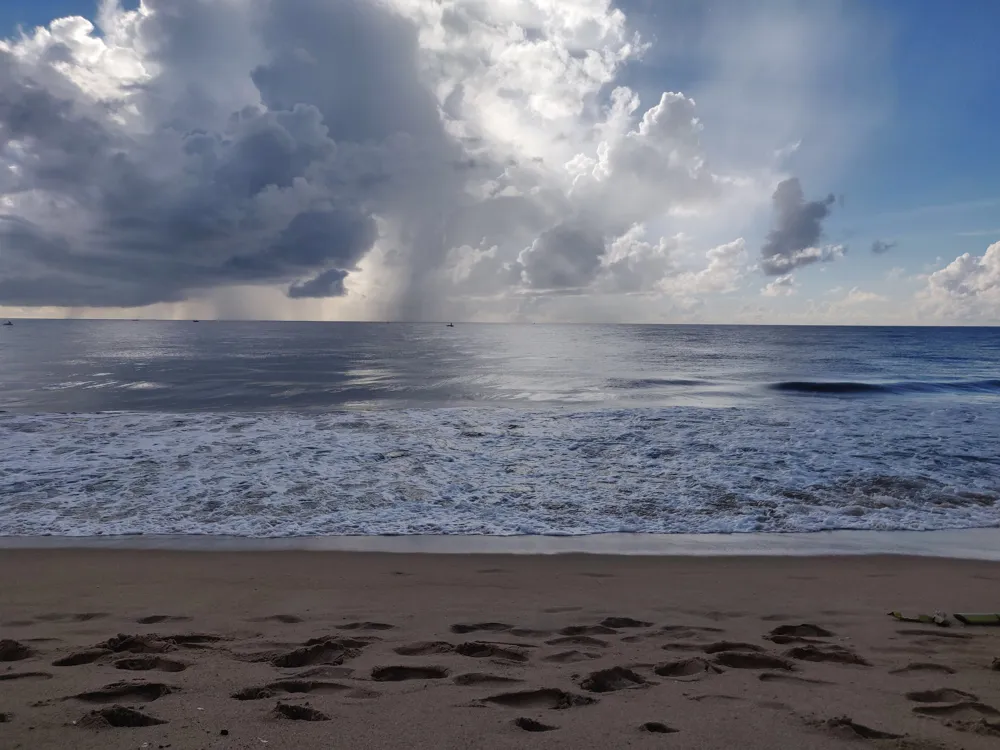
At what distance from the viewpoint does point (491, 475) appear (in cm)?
1227

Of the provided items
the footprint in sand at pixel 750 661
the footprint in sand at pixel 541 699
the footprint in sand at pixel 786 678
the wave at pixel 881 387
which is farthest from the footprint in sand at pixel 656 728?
the wave at pixel 881 387

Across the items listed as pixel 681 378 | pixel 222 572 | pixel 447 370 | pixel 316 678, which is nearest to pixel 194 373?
pixel 447 370

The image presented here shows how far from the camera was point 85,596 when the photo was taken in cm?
636

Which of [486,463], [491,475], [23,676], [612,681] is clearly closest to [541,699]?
[612,681]

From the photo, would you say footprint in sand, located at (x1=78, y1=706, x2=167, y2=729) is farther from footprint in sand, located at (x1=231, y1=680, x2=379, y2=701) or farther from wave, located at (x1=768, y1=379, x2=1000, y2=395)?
wave, located at (x1=768, y1=379, x2=1000, y2=395)

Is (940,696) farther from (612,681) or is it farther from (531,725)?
(531,725)

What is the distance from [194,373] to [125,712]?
3812cm

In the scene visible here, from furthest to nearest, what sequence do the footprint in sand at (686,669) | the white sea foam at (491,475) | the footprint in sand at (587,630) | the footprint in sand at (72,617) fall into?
the white sea foam at (491,475) → the footprint in sand at (72,617) → the footprint in sand at (587,630) → the footprint in sand at (686,669)

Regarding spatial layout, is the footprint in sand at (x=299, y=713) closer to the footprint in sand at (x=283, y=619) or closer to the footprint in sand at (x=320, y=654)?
the footprint in sand at (x=320, y=654)

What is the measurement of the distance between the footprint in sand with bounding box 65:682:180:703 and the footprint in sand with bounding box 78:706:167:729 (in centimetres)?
26

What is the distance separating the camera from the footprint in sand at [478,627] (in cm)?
545

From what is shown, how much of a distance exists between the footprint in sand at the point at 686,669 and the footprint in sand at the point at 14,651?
489cm

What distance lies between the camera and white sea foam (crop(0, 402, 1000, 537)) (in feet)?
31.3

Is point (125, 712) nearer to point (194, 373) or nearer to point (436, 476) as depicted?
point (436, 476)
